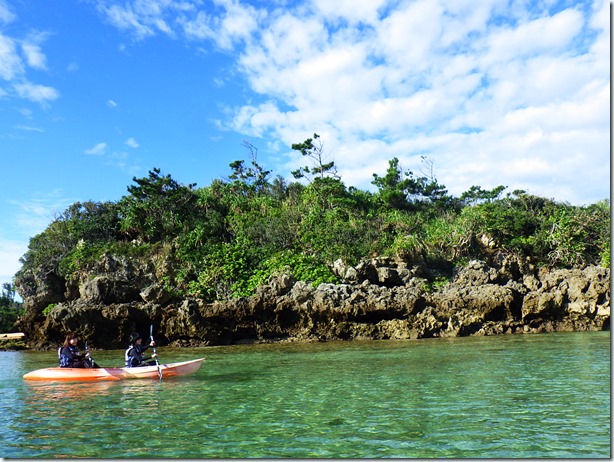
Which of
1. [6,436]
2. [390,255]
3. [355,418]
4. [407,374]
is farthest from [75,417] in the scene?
[390,255]

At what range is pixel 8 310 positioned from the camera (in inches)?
1802

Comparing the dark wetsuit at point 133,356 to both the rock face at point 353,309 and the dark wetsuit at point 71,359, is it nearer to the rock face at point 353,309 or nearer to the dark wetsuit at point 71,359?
the dark wetsuit at point 71,359

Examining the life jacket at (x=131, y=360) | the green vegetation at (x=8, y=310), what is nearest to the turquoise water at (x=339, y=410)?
the life jacket at (x=131, y=360)

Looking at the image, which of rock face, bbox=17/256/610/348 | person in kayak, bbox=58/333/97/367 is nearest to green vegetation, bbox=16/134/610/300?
rock face, bbox=17/256/610/348

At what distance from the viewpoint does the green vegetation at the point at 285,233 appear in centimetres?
2817

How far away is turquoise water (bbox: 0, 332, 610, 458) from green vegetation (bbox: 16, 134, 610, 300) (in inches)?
503

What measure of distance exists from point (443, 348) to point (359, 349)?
3396 millimetres

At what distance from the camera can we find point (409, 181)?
41281 mm

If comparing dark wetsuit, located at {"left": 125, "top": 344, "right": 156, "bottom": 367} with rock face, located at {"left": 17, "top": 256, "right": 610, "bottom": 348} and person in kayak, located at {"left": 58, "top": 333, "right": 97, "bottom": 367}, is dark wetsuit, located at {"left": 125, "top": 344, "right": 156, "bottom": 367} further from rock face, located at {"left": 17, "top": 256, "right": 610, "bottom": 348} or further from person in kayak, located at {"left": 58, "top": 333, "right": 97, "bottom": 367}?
rock face, located at {"left": 17, "top": 256, "right": 610, "bottom": 348}

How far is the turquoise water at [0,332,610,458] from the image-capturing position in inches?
265

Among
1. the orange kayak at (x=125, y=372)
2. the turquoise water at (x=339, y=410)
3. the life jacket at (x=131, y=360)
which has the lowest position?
the turquoise water at (x=339, y=410)

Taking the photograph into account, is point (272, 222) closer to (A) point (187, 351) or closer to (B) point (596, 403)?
(A) point (187, 351)

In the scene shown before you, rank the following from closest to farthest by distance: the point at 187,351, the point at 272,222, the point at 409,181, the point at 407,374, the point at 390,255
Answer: the point at 407,374 → the point at 187,351 → the point at 390,255 → the point at 272,222 → the point at 409,181

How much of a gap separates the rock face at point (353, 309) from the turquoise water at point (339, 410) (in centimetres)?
766
